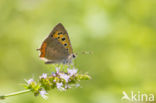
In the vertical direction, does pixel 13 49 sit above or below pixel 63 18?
below

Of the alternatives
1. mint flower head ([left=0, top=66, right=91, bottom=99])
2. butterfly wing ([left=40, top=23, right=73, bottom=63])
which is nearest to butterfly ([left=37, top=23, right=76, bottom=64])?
butterfly wing ([left=40, top=23, right=73, bottom=63])

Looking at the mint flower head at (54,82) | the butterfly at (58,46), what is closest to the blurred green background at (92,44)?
the butterfly at (58,46)

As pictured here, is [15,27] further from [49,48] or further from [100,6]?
[49,48]

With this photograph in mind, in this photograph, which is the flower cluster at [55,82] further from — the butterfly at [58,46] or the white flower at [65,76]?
the butterfly at [58,46]

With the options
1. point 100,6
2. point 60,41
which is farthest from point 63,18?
point 60,41

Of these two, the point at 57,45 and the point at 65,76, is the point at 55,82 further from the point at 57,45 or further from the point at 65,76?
the point at 57,45
